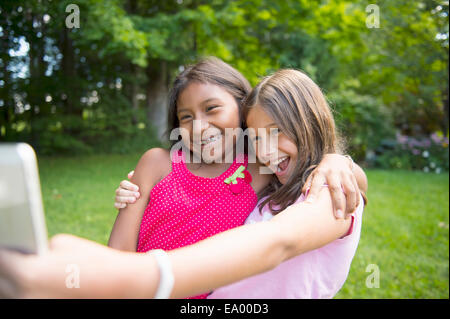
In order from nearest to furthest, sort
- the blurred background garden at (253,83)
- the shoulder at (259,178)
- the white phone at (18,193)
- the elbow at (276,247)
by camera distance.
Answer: the white phone at (18,193) → the elbow at (276,247) → the shoulder at (259,178) → the blurred background garden at (253,83)

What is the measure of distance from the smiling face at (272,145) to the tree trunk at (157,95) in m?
11.6

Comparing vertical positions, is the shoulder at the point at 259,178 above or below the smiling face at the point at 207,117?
below

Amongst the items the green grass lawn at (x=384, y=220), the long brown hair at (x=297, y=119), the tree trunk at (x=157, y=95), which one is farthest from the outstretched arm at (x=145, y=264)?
the tree trunk at (x=157, y=95)

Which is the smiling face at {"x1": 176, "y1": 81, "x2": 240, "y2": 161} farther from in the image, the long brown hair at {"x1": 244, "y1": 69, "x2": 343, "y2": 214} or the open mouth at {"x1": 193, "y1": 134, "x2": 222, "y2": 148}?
the long brown hair at {"x1": 244, "y1": 69, "x2": 343, "y2": 214}

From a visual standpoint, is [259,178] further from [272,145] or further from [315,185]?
[315,185]

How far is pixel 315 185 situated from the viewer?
1.21m

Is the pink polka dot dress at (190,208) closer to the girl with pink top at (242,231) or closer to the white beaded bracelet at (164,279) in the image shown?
the girl with pink top at (242,231)

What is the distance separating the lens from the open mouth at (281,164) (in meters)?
1.63

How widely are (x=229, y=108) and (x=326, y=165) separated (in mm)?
608

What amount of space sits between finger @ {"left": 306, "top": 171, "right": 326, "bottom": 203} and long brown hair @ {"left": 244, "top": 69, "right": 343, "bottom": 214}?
21cm

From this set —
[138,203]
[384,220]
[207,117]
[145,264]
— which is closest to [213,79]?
[207,117]

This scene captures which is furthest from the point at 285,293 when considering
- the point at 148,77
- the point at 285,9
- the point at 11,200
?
the point at 148,77

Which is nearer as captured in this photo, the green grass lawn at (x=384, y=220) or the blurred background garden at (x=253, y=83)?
the green grass lawn at (x=384, y=220)
